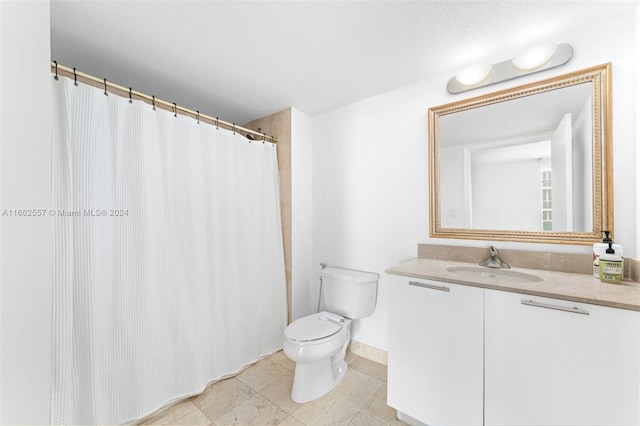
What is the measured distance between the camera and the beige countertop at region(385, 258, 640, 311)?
935 millimetres

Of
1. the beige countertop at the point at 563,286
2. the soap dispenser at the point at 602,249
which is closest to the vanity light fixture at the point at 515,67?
the soap dispenser at the point at 602,249

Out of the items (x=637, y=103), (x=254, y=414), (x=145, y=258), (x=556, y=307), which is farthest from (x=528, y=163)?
(x=145, y=258)

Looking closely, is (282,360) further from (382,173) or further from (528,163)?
(528,163)

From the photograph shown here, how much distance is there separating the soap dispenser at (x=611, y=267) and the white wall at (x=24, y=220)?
2330 mm

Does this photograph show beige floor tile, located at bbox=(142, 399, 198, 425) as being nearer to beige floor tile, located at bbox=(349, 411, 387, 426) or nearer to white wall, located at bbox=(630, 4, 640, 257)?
beige floor tile, located at bbox=(349, 411, 387, 426)

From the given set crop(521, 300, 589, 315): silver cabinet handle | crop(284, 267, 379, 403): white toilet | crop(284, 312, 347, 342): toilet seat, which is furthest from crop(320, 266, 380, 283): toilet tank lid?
crop(521, 300, 589, 315): silver cabinet handle

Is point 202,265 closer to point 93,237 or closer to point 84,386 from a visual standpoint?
point 93,237

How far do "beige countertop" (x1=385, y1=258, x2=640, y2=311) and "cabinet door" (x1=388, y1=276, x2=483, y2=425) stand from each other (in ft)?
0.14

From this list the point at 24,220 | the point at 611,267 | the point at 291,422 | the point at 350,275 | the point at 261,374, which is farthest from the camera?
the point at 350,275

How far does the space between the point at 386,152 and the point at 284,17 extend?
1.13 metres

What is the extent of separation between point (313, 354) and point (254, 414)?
474mm

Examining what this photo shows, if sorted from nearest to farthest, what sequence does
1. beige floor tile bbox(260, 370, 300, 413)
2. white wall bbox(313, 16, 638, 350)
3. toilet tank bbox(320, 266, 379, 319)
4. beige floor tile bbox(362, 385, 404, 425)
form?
white wall bbox(313, 16, 638, 350)
beige floor tile bbox(362, 385, 404, 425)
beige floor tile bbox(260, 370, 300, 413)
toilet tank bbox(320, 266, 379, 319)

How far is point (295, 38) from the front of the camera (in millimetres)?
1357

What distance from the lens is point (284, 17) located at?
121 cm
